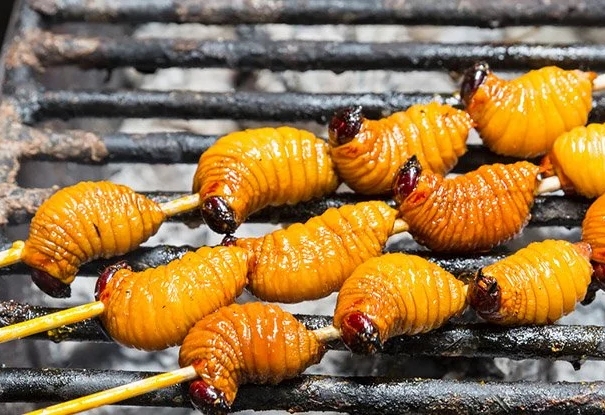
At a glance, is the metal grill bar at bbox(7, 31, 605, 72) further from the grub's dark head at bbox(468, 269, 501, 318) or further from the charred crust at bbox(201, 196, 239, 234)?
the grub's dark head at bbox(468, 269, 501, 318)

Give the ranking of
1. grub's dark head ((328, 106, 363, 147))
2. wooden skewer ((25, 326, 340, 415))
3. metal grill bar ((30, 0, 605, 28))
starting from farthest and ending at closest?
1. metal grill bar ((30, 0, 605, 28))
2. grub's dark head ((328, 106, 363, 147))
3. wooden skewer ((25, 326, 340, 415))

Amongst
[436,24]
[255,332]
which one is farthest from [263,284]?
[436,24]

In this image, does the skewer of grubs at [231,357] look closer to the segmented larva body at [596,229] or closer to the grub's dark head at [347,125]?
the grub's dark head at [347,125]

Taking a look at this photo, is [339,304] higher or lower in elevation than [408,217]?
lower

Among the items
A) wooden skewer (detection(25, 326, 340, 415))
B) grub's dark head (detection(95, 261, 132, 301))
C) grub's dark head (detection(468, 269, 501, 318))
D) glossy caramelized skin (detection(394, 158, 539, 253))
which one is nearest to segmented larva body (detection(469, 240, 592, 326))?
grub's dark head (detection(468, 269, 501, 318))

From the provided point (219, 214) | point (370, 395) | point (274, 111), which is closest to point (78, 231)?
point (219, 214)

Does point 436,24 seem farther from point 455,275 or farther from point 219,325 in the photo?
point 219,325
